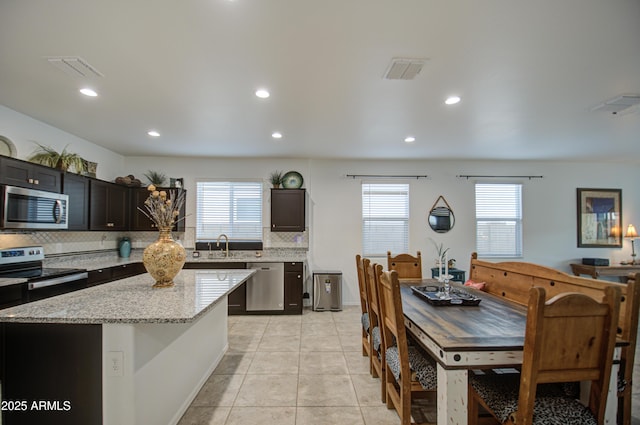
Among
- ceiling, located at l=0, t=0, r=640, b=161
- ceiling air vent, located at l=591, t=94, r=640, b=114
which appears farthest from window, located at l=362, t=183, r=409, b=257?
ceiling air vent, located at l=591, t=94, r=640, b=114

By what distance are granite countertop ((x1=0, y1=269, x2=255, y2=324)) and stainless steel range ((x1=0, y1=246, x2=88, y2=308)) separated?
3.06 ft

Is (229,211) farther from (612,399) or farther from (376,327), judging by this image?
(612,399)

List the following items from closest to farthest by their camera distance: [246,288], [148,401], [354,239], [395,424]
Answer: [148,401] → [395,424] → [246,288] → [354,239]

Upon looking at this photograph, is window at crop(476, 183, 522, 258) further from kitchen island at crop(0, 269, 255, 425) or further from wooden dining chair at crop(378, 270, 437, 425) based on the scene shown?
kitchen island at crop(0, 269, 255, 425)

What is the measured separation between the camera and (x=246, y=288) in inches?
188

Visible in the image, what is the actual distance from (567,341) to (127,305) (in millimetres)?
2349

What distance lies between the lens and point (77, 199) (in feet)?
12.3

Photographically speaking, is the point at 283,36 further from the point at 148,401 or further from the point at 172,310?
the point at 148,401

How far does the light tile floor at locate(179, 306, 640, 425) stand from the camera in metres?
→ 2.21

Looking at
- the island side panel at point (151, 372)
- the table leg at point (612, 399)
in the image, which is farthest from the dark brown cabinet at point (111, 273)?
the table leg at point (612, 399)

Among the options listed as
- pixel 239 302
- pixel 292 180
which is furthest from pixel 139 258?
pixel 292 180

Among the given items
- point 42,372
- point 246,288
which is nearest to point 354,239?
point 246,288

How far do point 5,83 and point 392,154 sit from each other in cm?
481

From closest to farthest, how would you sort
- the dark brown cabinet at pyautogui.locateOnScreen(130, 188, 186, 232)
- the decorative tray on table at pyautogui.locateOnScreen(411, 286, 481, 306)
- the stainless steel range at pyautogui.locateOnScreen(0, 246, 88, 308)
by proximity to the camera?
the decorative tray on table at pyautogui.locateOnScreen(411, 286, 481, 306) → the stainless steel range at pyautogui.locateOnScreen(0, 246, 88, 308) → the dark brown cabinet at pyautogui.locateOnScreen(130, 188, 186, 232)
